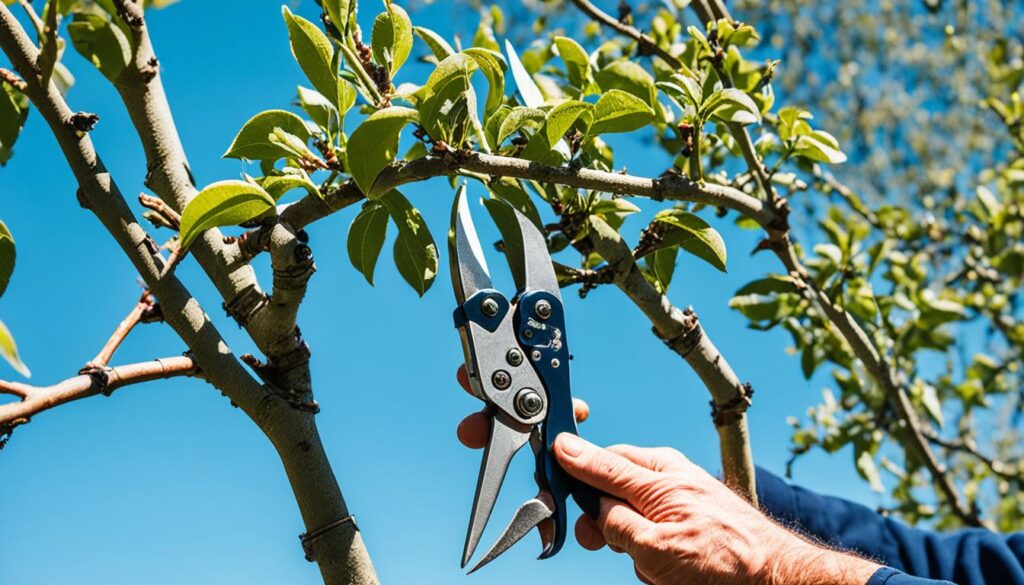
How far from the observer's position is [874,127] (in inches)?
279

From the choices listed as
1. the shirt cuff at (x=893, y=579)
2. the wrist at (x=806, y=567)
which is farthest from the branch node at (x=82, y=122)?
the shirt cuff at (x=893, y=579)

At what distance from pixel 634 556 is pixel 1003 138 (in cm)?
530

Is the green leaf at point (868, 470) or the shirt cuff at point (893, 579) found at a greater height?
the green leaf at point (868, 470)

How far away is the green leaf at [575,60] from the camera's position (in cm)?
166

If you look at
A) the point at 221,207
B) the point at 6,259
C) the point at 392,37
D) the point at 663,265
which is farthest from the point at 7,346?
the point at 663,265

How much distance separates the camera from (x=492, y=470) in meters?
1.24

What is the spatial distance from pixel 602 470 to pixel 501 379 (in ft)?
0.60

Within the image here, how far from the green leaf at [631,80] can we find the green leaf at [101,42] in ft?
2.32

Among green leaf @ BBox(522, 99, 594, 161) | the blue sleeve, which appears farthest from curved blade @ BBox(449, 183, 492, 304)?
the blue sleeve

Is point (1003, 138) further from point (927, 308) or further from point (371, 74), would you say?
point (371, 74)

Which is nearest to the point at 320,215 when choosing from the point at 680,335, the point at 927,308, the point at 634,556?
the point at 634,556

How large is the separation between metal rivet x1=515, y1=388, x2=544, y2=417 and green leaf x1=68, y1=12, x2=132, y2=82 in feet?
2.18

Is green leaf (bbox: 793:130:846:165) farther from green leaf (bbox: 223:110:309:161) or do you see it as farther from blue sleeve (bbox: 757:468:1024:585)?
blue sleeve (bbox: 757:468:1024:585)

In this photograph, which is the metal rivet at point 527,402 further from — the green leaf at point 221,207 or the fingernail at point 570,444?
the green leaf at point 221,207
